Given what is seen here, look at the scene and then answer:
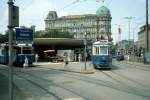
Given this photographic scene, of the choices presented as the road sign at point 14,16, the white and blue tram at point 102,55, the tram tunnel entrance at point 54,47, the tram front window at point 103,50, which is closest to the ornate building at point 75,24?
the tram tunnel entrance at point 54,47

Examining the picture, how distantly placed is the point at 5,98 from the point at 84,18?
119145mm

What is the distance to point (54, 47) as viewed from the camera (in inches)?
2918

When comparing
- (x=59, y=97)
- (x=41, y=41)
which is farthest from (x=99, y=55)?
(x=41, y=41)

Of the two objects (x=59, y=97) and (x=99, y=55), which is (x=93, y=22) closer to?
(x=99, y=55)

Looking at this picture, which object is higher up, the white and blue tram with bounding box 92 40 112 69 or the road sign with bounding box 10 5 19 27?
the road sign with bounding box 10 5 19 27

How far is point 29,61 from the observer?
151 ft

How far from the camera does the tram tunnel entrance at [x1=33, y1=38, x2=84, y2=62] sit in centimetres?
6621

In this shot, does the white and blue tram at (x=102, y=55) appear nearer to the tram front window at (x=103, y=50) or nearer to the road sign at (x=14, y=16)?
the tram front window at (x=103, y=50)

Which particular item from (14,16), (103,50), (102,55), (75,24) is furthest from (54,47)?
(14,16)

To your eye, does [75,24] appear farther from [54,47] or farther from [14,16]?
[14,16]

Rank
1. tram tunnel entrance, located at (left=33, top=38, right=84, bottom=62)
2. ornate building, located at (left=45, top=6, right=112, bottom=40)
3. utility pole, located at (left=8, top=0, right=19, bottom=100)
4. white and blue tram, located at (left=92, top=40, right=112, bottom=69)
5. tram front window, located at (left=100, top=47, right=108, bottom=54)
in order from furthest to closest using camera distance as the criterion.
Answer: ornate building, located at (left=45, top=6, right=112, bottom=40) < tram tunnel entrance, located at (left=33, top=38, right=84, bottom=62) < tram front window, located at (left=100, top=47, right=108, bottom=54) < white and blue tram, located at (left=92, top=40, right=112, bottom=69) < utility pole, located at (left=8, top=0, right=19, bottom=100)

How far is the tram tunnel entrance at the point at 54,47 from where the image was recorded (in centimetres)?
6621

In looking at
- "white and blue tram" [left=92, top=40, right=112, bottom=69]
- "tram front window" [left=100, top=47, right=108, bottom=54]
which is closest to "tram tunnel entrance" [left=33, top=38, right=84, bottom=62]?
"white and blue tram" [left=92, top=40, right=112, bottom=69]

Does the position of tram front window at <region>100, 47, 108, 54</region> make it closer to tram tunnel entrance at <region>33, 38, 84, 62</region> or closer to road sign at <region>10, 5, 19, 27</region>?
tram tunnel entrance at <region>33, 38, 84, 62</region>
